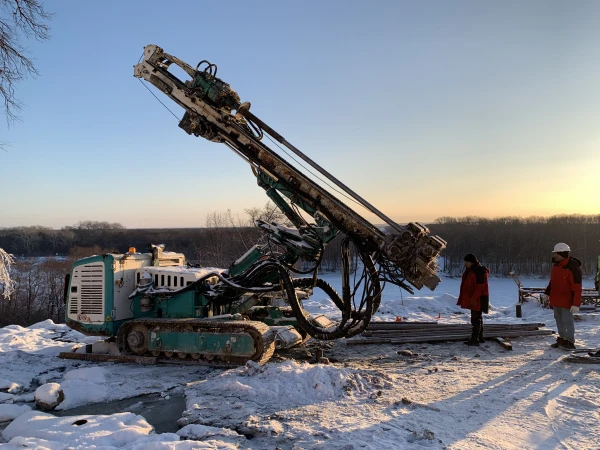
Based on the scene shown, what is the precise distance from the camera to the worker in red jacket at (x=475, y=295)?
29.9 feet

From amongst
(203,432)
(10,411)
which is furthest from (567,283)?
(10,411)

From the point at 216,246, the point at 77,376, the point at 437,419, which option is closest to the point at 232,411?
the point at 437,419

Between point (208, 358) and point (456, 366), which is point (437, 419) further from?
point (208, 358)

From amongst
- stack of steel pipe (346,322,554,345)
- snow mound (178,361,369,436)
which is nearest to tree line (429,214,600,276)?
stack of steel pipe (346,322,554,345)

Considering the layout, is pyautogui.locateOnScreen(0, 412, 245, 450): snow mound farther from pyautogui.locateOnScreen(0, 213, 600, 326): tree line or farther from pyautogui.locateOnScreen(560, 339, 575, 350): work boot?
pyautogui.locateOnScreen(0, 213, 600, 326): tree line

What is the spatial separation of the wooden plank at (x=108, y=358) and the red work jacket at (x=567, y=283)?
761 cm

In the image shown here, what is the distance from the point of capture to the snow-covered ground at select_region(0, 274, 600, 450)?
15.3ft

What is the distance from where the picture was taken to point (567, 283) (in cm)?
855

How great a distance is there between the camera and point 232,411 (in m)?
5.54

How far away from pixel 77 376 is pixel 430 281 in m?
5.73

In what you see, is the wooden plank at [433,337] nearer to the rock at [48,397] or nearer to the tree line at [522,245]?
the rock at [48,397]

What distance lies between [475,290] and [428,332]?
152 centimetres

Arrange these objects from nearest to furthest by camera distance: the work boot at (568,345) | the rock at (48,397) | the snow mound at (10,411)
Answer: the snow mound at (10,411) < the rock at (48,397) < the work boot at (568,345)

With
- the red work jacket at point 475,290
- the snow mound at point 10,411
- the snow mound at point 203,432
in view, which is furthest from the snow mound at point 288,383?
the red work jacket at point 475,290
